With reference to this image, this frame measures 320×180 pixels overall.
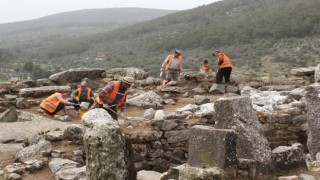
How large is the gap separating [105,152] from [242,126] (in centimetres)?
246

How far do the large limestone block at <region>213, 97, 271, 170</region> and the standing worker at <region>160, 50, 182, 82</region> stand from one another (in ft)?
26.9

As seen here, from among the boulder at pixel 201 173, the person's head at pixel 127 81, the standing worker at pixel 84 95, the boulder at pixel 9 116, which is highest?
the person's head at pixel 127 81

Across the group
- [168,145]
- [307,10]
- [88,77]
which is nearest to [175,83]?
[88,77]

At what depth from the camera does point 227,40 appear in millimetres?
50719

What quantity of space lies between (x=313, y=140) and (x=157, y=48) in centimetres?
4897

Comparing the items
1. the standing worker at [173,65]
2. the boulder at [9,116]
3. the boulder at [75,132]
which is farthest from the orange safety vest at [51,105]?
the standing worker at [173,65]

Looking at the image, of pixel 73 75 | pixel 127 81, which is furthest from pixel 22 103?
pixel 127 81

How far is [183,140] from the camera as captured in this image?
406 inches

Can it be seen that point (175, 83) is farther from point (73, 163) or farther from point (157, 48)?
point (157, 48)

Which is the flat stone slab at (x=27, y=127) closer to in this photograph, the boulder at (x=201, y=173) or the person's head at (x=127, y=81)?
the person's head at (x=127, y=81)

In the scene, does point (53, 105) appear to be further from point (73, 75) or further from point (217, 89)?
point (217, 89)

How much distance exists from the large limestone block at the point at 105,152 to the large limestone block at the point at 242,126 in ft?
6.39

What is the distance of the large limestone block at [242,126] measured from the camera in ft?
26.2

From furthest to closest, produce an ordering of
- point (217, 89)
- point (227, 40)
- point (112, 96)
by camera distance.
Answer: point (227, 40) → point (217, 89) → point (112, 96)
